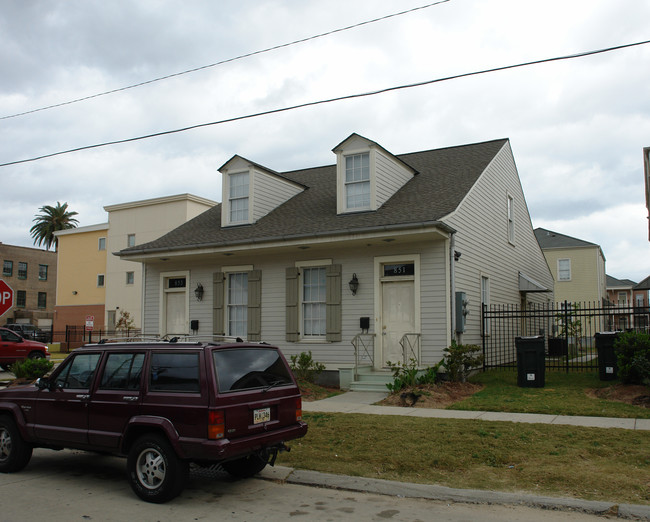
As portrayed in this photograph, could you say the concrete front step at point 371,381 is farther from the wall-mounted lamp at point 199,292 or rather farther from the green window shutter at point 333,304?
the wall-mounted lamp at point 199,292

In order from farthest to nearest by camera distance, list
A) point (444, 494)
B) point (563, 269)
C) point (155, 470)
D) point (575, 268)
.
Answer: point (563, 269), point (575, 268), point (444, 494), point (155, 470)

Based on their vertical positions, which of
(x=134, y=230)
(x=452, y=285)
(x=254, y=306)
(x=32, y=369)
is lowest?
(x=32, y=369)

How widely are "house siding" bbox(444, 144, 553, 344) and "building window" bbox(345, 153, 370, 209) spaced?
255cm

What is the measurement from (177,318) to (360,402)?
824 cm

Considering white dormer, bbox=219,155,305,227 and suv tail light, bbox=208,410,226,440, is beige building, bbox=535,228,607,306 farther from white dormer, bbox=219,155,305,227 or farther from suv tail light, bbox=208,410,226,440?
suv tail light, bbox=208,410,226,440

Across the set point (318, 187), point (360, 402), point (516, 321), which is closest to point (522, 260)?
point (516, 321)

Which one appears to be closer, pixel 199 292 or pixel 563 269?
pixel 199 292

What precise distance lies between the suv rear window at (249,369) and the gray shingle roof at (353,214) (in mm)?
7075

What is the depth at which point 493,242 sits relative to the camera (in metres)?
17.9

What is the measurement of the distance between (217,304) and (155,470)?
1113cm

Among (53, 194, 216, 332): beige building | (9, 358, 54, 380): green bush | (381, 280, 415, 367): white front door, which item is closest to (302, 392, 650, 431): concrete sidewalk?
(381, 280, 415, 367): white front door

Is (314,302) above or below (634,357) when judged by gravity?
above

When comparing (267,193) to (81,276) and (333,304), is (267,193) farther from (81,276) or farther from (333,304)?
(81,276)

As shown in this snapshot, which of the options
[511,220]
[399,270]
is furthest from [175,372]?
[511,220]
